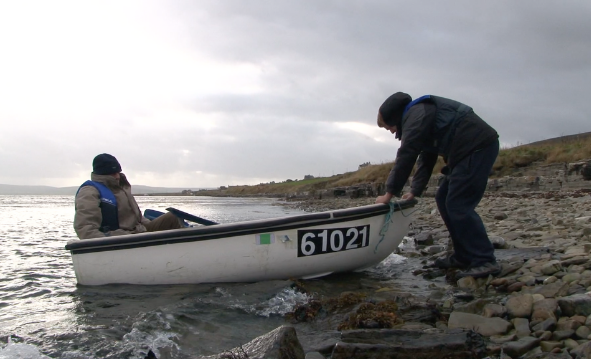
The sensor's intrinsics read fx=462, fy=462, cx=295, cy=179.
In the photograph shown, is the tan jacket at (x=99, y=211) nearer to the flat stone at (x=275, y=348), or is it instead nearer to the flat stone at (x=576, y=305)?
the flat stone at (x=275, y=348)

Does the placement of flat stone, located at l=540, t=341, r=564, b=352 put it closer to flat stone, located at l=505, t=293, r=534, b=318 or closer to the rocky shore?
the rocky shore

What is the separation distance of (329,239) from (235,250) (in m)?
1.09

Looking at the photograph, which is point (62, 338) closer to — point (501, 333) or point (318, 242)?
point (318, 242)

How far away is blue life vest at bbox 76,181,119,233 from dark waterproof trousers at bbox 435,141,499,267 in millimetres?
3976

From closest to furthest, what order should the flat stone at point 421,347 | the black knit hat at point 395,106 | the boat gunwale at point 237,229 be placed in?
the flat stone at point 421,347 < the black knit hat at point 395,106 < the boat gunwale at point 237,229

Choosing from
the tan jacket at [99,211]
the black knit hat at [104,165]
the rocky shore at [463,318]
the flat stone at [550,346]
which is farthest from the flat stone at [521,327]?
the black knit hat at [104,165]

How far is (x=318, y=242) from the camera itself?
5348 mm

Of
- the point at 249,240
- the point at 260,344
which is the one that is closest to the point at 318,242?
the point at 249,240

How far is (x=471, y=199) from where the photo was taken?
461 centimetres

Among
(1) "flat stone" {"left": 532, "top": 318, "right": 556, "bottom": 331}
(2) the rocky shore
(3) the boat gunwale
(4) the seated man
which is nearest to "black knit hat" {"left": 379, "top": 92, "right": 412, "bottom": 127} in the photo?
(3) the boat gunwale

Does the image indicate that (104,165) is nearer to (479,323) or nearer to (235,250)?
(235,250)

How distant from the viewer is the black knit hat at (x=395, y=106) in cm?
475

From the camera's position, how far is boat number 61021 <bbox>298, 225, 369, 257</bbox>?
5309mm

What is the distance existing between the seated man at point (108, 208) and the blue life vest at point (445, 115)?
3526mm
